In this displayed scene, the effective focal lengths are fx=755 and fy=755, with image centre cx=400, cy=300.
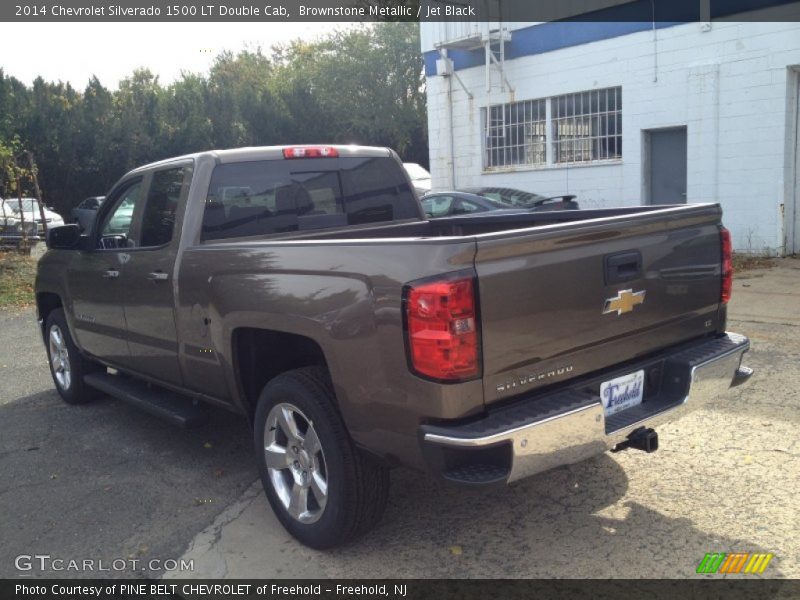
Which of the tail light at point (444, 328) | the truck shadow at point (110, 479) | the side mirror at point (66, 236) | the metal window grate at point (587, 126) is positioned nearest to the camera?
the tail light at point (444, 328)

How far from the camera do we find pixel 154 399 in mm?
4945

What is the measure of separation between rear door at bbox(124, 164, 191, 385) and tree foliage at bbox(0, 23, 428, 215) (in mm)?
22723

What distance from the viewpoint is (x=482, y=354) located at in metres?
2.97

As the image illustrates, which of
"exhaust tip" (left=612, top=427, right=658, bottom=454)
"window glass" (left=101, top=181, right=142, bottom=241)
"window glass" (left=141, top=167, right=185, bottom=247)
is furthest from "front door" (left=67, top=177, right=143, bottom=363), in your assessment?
"exhaust tip" (left=612, top=427, right=658, bottom=454)

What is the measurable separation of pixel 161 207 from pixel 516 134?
12741 millimetres

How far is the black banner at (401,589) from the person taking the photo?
3107 mm

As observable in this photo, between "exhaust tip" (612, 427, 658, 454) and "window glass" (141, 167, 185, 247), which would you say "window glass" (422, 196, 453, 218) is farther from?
"exhaust tip" (612, 427, 658, 454)

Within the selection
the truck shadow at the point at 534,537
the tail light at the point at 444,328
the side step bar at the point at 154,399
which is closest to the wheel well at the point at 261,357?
the side step bar at the point at 154,399

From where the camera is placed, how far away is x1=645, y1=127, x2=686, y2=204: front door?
13.8 meters

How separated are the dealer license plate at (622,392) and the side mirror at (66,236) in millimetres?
4060

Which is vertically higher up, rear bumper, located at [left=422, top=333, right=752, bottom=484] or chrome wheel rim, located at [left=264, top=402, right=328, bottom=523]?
rear bumper, located at [left=422, top=333, right=752, bottom=484]

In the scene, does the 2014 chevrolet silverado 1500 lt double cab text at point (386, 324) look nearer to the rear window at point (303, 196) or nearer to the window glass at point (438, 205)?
the rear window at point (303, 196)

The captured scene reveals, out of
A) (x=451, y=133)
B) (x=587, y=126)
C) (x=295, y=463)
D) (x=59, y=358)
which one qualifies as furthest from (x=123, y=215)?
(x=451, y=133)

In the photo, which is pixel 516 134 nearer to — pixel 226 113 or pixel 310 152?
pixel 310 152
